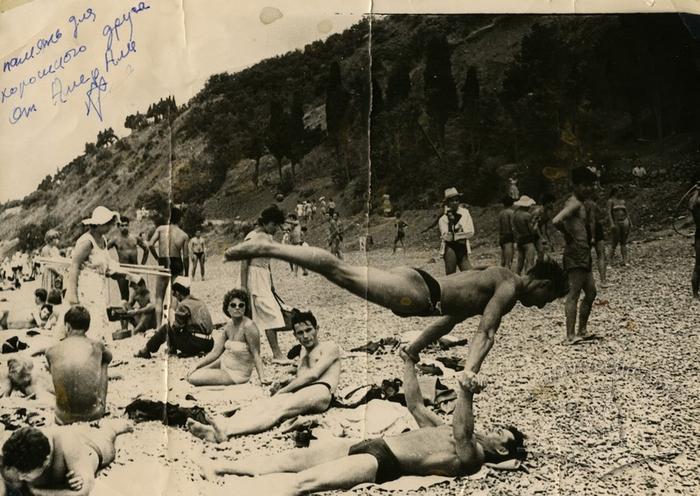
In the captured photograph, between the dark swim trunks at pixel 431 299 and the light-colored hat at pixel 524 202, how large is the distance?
599 mm

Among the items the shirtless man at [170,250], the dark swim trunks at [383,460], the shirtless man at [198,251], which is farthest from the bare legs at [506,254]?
the shirtless man at [170,250]

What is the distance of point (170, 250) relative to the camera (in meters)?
4.03

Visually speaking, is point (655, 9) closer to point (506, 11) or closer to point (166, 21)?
point (506, 11)

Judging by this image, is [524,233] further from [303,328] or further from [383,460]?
[383,460]

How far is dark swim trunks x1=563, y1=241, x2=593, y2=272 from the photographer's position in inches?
157

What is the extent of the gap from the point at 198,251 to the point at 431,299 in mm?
1261

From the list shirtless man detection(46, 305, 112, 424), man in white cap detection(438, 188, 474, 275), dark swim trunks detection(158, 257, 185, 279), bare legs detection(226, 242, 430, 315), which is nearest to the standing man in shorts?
dark swim trunks detection(158, 257, 185, 279)

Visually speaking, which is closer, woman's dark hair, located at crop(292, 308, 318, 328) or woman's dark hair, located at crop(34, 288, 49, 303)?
woman's dark hair, located at crop(292, 308, 318, 328)

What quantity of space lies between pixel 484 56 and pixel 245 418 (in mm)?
2282

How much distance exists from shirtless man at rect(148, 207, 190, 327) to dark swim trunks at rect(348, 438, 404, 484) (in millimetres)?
1295

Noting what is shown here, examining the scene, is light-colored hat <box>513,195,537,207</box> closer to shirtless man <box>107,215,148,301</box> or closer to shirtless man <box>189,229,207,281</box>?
shirtless man <box>189,229,207,281</box>
